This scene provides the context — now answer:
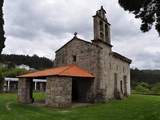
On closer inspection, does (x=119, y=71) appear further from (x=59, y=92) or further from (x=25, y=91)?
(x=59, y=92)

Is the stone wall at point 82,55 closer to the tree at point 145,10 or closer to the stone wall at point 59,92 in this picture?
the stone wall at point 59,92

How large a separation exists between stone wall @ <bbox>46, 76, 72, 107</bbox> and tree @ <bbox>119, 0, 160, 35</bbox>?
9.24 m

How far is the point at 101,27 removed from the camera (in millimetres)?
29188

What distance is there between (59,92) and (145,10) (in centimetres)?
1037

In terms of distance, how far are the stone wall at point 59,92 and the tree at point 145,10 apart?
924 cm

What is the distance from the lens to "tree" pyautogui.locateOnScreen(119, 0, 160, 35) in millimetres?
14297

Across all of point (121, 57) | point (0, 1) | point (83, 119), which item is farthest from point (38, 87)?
point (83, 119)

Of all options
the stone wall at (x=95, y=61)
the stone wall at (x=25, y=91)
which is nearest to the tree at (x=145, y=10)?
the stone wall at (x=95, y=61)

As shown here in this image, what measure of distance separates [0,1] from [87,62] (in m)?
10.9

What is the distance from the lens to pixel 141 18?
1503 cm

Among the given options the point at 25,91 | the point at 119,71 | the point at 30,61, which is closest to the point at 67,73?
the point at 25,91

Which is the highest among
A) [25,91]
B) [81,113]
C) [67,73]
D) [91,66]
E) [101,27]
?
[101,27]

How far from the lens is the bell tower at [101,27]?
28.1 metres

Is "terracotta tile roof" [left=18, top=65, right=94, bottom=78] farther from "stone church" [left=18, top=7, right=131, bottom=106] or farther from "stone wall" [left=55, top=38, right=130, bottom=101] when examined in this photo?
"stone wall" [left=55, top=38, right=130, bottom=101]
